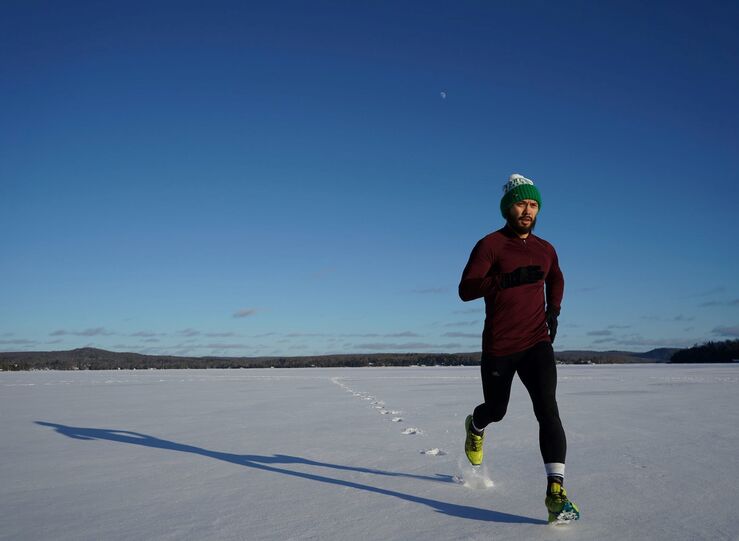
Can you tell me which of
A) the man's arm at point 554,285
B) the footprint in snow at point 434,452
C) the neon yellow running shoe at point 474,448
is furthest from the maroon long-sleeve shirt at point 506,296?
the footprint in snow at point 434,452

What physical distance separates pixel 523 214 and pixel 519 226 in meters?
0.07

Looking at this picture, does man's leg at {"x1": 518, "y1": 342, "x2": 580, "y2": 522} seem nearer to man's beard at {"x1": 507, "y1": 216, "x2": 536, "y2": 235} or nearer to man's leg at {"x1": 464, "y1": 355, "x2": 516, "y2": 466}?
man's leg at {"x1": 464, "y1": 355, "x2": 516, "y2": 466}

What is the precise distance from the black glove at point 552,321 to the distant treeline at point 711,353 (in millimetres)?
45558

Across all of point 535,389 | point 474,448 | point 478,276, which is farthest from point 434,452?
point 478,276

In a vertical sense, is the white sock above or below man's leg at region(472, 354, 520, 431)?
below

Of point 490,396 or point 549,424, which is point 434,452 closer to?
point 490,396

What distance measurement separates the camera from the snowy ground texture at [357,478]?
2500mm

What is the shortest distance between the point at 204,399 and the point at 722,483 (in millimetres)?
8441

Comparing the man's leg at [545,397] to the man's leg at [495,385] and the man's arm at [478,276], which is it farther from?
the man's arm at [478,276]

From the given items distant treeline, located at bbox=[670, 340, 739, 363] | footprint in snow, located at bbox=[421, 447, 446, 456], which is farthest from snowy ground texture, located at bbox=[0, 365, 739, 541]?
distant treeline, located at bbox=[670, 340, 739, 363]

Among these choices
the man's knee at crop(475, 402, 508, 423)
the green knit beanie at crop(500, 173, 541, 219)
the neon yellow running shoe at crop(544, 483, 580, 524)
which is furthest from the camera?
the man's knee at crop(475, 402, 508, 423)

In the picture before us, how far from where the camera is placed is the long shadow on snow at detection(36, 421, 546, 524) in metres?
2.68

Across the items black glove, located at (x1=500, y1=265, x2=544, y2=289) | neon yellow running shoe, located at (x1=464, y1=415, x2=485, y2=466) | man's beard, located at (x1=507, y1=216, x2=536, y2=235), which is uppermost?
man's beard, located at (x1=507, y1=216, x2=536, y2=235)

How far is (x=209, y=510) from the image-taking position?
2787 millimetres
